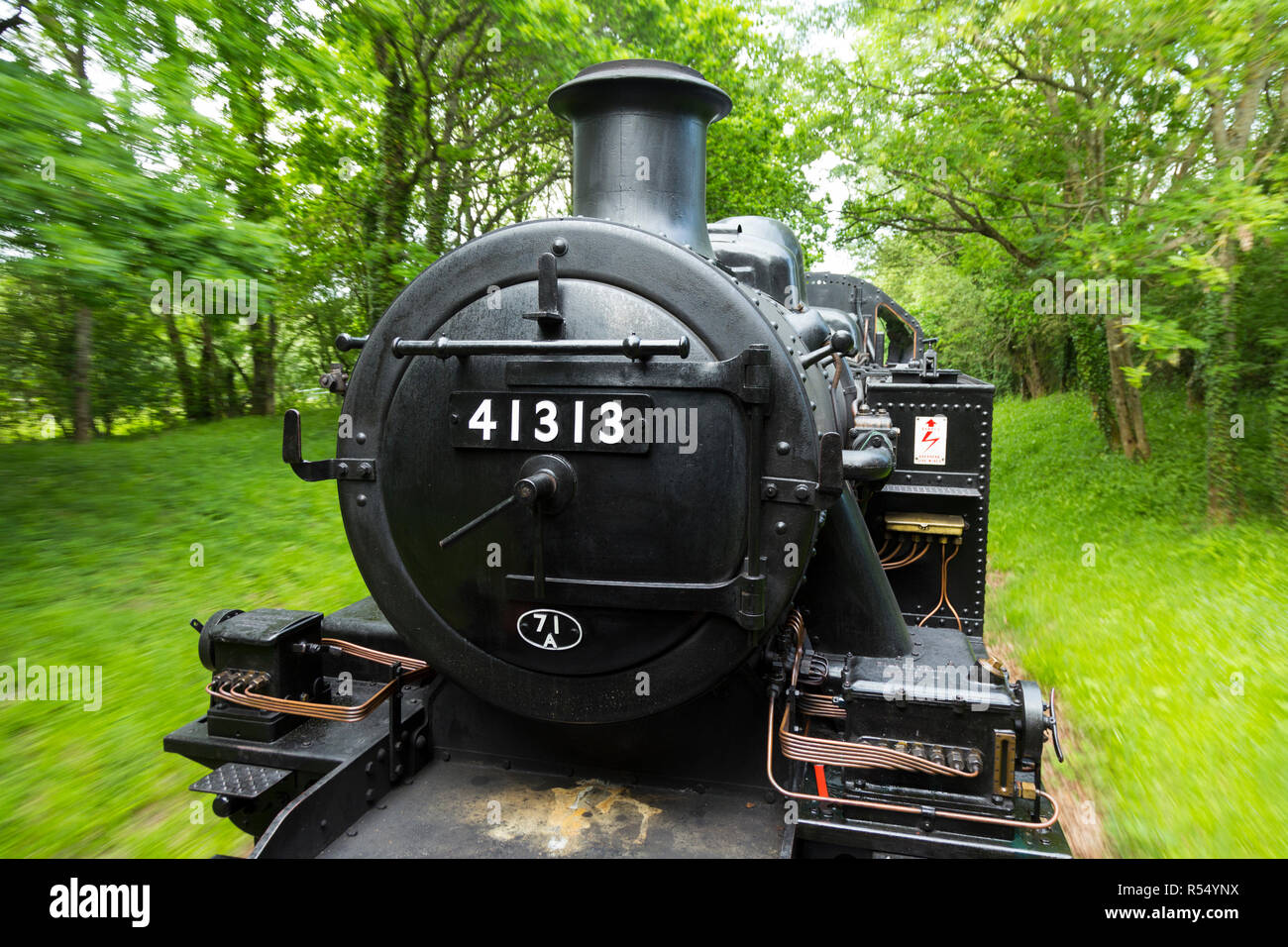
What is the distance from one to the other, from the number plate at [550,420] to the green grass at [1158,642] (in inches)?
116

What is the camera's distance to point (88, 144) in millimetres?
4281

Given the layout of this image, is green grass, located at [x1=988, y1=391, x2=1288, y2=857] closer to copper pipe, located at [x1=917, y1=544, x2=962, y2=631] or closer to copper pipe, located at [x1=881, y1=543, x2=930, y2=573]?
copper pipe, located at [x1=917, y1=544, x2=962, y2=631]

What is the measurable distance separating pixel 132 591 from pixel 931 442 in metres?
5.29

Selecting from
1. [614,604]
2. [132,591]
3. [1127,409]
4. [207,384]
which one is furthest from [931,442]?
[207,384]

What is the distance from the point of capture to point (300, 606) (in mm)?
5902

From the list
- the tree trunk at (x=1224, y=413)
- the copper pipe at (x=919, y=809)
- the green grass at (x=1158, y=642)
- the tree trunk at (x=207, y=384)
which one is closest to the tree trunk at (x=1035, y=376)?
the green grass at (x=1158, y=642)

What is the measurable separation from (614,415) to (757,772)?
3.97 feet

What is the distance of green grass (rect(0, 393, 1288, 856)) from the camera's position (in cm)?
362

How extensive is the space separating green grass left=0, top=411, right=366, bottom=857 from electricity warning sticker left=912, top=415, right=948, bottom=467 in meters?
3.72

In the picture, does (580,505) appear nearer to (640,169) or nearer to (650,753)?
(650,753)

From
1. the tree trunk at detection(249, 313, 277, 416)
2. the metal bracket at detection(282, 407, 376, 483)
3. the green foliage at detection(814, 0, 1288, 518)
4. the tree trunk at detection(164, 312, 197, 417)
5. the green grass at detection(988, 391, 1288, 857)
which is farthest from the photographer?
the tree trunk at detection(249, 313, 277, 416)

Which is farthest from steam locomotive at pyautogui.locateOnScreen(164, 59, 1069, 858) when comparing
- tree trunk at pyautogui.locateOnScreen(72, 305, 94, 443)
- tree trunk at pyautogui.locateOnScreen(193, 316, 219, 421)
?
tree trunk at pyautogui.locateOnScreen(193, 316, 219, 421)

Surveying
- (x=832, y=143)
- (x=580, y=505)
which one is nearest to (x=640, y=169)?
(x=580, y=505)

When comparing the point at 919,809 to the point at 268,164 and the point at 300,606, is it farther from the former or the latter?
the point at 268,164
